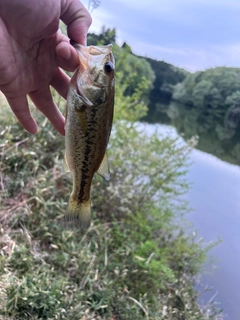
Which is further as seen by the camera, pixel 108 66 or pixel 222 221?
pixel 222 221

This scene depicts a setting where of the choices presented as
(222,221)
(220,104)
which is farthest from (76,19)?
(222,221)

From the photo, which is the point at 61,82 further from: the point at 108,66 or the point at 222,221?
the point at 222,221

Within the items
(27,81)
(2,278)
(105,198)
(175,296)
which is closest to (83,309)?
(2,278)

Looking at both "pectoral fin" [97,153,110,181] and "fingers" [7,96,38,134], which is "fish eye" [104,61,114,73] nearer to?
"pectoral fin" [97,153,110,181]

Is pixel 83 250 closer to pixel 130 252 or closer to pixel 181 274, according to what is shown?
pixel 130 252

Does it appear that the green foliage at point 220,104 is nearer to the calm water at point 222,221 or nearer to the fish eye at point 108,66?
the calm water at point 222,221

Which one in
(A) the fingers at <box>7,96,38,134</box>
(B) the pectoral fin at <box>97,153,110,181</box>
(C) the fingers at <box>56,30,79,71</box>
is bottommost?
(B) the pectoral fin at <box>97,153,110,181</box>

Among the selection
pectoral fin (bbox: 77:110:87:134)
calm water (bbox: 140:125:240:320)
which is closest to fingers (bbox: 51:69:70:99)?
pectoral fin (bbox: 77:110:87:134)
